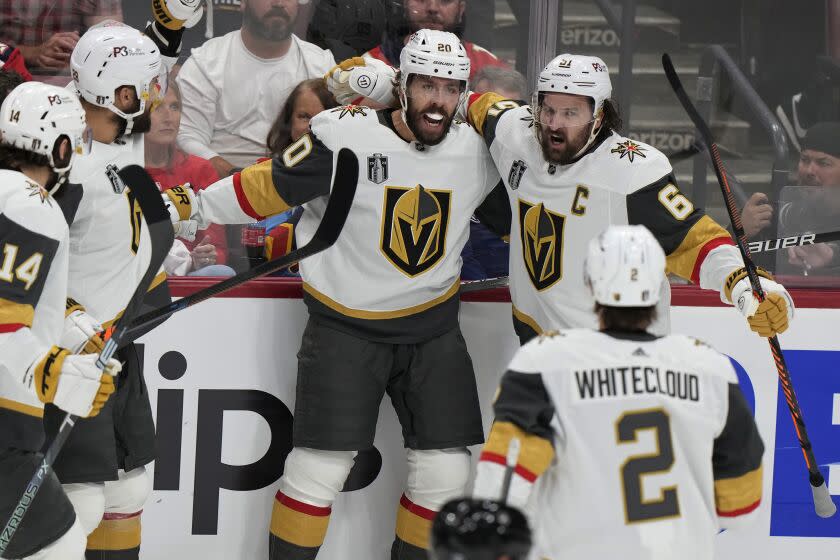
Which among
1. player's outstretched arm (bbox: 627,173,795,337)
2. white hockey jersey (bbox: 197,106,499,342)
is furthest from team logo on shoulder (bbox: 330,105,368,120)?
player's outstretched arm (bbox: 627,173,795,337)

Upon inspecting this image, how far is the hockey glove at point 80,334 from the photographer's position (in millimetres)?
3172

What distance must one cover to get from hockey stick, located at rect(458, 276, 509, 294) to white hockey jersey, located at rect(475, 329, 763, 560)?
119 cm

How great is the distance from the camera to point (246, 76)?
4.14m

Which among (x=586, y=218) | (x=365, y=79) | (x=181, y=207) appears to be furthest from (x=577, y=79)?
(x=181, y=207)

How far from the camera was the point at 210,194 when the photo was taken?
3.58m

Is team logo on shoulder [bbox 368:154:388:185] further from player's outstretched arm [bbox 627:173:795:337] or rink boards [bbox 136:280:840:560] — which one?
player's outstretched arm [bbox 627:173:795:337]

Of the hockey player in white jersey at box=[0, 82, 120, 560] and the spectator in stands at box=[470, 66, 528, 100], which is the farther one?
the spectator in stands at box=[470, 66, 528, 100]

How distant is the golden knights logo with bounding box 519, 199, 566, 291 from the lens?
347cm

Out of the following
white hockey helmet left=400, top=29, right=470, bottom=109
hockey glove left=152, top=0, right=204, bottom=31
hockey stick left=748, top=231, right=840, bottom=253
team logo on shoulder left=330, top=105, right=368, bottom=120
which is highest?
hockey glove left=152, top=0, right=204, bottom=31

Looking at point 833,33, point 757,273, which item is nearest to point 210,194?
point 757,273

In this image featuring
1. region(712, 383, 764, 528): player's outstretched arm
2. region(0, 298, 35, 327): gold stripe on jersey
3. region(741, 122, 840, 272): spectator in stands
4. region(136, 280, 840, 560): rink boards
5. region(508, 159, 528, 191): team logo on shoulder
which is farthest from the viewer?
region(741, 122, 840, 272): spectator in stands

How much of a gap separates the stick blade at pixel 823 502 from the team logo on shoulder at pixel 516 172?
3.75ft

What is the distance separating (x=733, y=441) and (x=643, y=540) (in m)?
0.26

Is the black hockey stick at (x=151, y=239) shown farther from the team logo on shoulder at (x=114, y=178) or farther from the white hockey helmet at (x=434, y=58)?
the white hockey helmet at (x=434, y=58)
